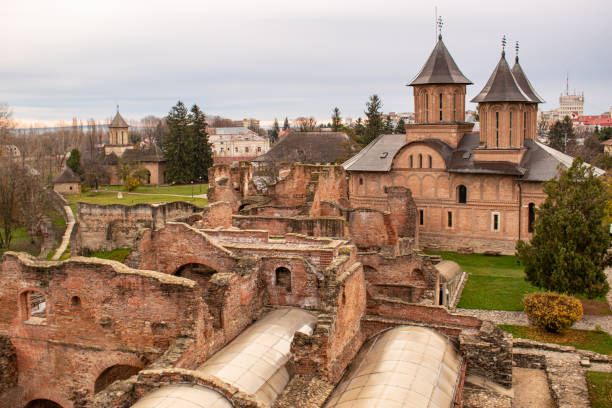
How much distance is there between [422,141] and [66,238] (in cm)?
2632

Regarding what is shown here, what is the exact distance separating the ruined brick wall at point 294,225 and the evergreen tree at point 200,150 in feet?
148

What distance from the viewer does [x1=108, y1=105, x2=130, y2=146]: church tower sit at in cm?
8345

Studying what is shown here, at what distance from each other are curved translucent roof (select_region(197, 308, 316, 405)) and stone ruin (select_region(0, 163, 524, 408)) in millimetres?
33

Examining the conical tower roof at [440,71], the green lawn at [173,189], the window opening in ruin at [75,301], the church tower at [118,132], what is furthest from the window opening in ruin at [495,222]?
the church tower at [118,132]

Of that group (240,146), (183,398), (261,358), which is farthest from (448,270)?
(240,146)

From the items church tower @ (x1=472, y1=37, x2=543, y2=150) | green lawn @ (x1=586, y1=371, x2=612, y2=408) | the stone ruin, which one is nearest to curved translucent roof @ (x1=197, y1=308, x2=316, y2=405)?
Result: the stone ruin

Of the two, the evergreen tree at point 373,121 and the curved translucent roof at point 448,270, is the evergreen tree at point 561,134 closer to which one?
the evergreen tree at point 373,121

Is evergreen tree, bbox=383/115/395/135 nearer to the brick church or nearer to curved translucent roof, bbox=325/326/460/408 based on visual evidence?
the brick church

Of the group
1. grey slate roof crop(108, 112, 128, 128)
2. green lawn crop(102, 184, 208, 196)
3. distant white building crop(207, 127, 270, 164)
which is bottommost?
green lawn crop(102, 184, 208, 196)

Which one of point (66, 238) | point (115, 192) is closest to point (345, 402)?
point (66, 238)

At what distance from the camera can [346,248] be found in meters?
17.7

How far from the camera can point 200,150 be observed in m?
68.6

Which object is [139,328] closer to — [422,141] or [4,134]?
[422,141]

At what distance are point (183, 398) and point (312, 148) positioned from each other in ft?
188
